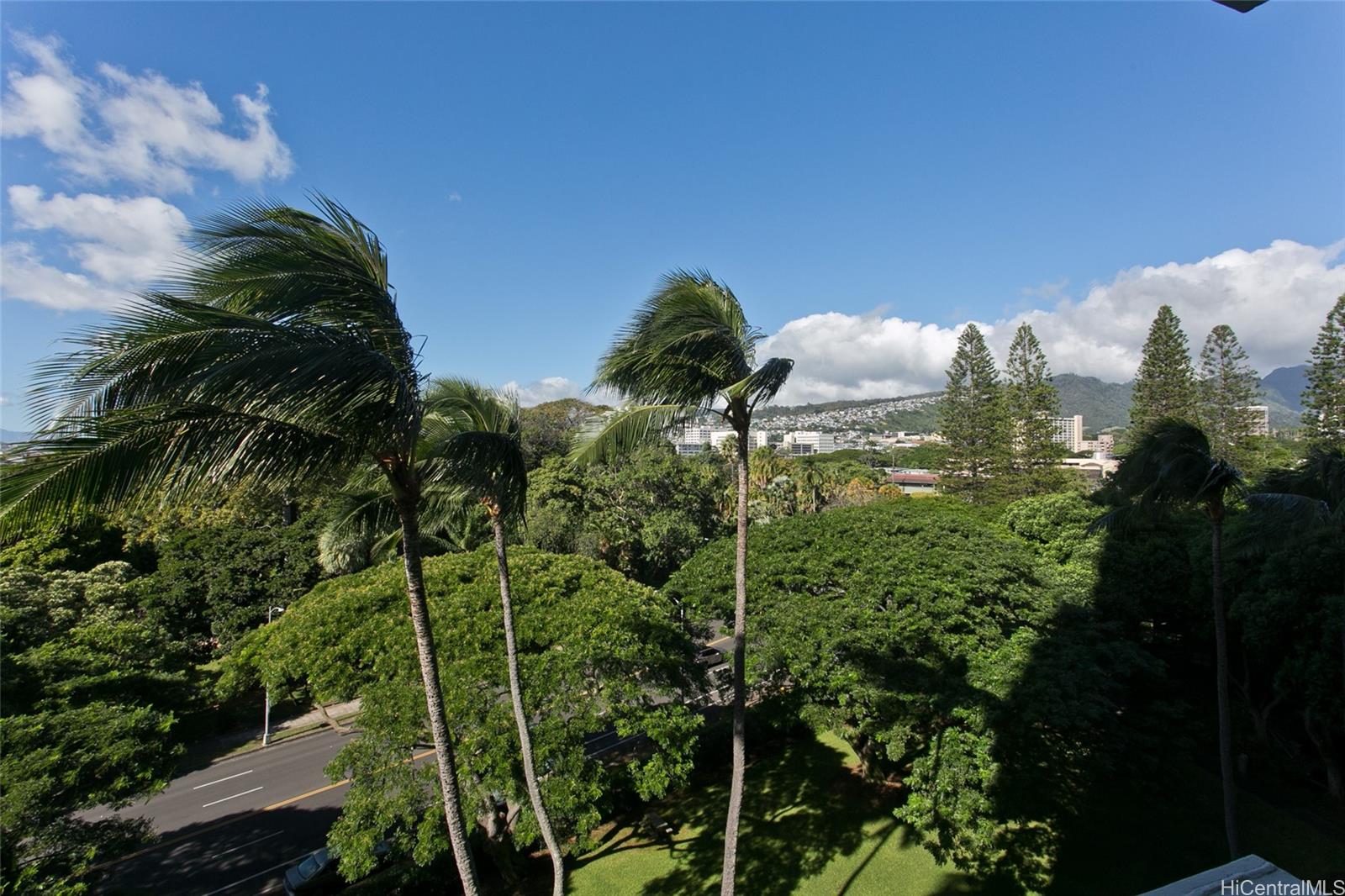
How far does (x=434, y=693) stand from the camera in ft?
15.8

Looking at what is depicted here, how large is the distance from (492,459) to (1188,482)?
896cm

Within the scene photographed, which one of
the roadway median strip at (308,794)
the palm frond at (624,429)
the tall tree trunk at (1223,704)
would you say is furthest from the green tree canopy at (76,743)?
the tall tree trunk at (1223,704)

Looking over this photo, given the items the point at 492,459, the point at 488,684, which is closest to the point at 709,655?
the point at 488,684

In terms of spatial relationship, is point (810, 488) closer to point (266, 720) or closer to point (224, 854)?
point (266, 720)

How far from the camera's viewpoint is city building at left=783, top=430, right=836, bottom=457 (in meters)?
141

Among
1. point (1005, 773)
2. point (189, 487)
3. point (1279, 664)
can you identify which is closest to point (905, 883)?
point (1005, 773)

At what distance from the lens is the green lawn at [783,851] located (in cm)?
838

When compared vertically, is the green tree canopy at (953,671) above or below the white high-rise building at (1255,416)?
below

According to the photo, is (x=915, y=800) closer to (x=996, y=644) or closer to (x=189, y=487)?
(x=996, y=644)

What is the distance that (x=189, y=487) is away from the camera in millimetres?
3381

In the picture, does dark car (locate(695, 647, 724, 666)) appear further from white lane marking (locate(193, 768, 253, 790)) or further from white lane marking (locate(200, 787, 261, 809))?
white lane marking (locate(193, 768, 253, 790))

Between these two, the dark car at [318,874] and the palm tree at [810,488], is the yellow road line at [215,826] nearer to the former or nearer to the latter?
the dark car at [318,874]

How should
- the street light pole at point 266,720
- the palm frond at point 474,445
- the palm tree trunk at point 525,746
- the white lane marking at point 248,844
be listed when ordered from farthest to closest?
the street light pole at point 266,720 < the white lane marking at point 248,844 < the palm tree trunk at point 525,746 < the palm frond at point 474,445

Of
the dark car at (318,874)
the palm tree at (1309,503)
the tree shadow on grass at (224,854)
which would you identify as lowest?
the tree shadow on grass at (224,854)
